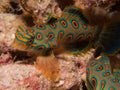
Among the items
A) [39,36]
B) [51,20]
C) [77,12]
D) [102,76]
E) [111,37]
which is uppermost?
[77,12]

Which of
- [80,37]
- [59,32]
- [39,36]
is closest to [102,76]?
[80,37]

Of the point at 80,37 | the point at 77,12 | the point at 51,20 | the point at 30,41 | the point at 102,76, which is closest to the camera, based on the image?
the point at 30,41

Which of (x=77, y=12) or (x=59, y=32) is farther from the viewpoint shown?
(x=77, y=12)

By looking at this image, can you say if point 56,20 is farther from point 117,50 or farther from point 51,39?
point 117,50

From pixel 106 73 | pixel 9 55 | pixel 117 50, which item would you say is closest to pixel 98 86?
pixel 106 73

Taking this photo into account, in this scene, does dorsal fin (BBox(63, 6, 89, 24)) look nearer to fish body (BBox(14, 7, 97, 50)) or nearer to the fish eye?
fish body (BBox(14, 7, 97, 50))

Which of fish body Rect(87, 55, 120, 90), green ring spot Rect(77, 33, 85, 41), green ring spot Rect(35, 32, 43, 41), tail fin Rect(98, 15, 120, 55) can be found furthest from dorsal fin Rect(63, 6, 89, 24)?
fish body Rect(87, 55, 120, 90)

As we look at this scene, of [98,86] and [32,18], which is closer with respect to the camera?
[98,86]

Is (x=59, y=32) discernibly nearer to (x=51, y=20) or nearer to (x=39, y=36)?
(x=51, y=20)

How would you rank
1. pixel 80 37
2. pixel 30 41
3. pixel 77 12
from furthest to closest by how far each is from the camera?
pixel 80 37
pixel 77 12
pixel 30 41
